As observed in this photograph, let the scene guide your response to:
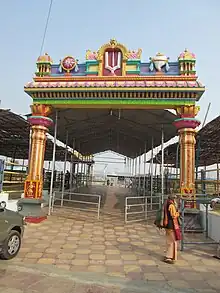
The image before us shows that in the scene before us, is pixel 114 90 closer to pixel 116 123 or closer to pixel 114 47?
pixel 114 47

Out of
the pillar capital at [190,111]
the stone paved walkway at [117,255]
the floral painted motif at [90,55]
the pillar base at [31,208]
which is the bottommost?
the stone paved walkway at [117,255]

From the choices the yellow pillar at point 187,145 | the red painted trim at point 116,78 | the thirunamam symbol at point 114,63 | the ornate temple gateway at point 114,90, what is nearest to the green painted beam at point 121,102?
the ornate temple gateway at point 114,90

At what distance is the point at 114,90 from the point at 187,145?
3033 millimetres

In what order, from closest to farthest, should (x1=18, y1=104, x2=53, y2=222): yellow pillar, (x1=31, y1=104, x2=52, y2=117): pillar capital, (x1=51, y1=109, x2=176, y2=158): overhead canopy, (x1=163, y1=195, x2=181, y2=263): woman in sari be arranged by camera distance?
1. (x1=163, y1=195, x2=181, y2=263): woman in sari
2. (x1=18, y1=104, x2=53, y2=222): yellow pillar
3. (x1=31, y1=104, x2=52, y2=117): pillar capital
4. (x1=51, y1=109, x2=176, y2=158): overhead canopy

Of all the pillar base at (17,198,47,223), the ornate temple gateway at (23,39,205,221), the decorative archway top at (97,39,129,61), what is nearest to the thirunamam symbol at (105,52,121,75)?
the ornate temple gateway at (23,39,205,221)

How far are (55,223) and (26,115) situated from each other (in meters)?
4.14

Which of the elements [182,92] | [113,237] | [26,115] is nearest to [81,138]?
[26,115]

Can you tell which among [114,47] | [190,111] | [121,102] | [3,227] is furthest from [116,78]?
[3,227]

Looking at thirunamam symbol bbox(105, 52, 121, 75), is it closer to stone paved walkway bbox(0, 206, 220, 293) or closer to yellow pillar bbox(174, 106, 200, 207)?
yellow pillar bbox(174, 106, 200, 207)

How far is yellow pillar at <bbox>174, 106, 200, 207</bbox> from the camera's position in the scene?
25.2 ft

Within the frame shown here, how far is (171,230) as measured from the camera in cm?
480

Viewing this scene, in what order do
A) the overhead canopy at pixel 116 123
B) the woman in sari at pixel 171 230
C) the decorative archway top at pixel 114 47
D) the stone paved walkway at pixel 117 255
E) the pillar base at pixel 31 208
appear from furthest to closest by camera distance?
the overhead canopy at pixel 116 123 → the decorative archway top at pixel 114 47 → the pillar base at pixel 31 208 → the woman in sari at pixel 171 230 → the stone paved walkway at pixel 117 255

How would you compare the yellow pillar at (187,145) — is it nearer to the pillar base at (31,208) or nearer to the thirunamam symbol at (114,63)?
the thirunamam symbol at (114,63)

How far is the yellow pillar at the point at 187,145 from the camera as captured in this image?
7683 millimetres
